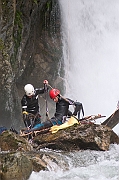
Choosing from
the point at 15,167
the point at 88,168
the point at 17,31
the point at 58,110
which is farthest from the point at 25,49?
the point at 15,167

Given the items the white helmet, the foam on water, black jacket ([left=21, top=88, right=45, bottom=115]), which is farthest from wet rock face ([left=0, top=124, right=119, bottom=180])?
the white helmet

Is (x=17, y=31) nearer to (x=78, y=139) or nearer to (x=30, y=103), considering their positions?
(x=30, y=103)

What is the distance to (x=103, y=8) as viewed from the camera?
18.9 meters

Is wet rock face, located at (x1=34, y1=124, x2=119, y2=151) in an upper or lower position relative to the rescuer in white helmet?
lower

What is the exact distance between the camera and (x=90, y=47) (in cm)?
1889

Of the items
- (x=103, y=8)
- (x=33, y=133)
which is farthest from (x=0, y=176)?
(x=103, y=8)

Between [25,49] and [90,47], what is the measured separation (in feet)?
13.4

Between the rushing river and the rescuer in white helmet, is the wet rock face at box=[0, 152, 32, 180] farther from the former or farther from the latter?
the rushing river

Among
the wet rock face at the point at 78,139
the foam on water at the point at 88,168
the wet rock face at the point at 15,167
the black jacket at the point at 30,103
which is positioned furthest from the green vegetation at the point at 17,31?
the wet rock face at the point at 15,167

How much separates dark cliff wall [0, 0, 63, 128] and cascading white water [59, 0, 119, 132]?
0.76 metres

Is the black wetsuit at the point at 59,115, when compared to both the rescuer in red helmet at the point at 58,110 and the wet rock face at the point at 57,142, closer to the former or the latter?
the rescuer in red helmet at the point at 58,110

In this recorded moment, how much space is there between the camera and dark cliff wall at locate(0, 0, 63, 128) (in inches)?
531

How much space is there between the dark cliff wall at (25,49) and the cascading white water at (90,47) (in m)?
0.76

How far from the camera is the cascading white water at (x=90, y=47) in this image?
18.6 metres
